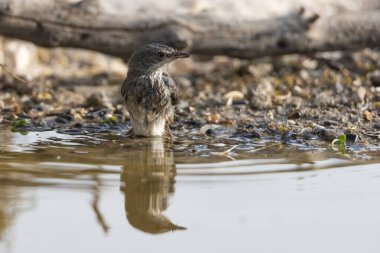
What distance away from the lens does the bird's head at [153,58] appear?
327 inches

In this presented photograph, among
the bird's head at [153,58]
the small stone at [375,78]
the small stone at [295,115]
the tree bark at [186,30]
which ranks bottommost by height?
the small stone at [295,115]

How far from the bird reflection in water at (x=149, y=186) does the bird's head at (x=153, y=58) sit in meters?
1.07

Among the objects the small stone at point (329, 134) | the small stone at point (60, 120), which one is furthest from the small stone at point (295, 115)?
the small stone at point (60, 120)

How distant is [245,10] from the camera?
9.86 m

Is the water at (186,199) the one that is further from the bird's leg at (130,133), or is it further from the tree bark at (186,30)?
the tree bark at (186,30)

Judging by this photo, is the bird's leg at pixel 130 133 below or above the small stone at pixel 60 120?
below

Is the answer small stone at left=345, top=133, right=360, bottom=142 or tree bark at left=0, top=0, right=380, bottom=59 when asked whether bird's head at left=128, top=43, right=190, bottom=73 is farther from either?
small stone at left=345, top=133, right=360, bottom=142

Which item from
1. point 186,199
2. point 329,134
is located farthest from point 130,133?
point 186,199

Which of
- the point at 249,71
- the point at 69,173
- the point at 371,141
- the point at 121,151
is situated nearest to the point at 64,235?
the point at 69,173

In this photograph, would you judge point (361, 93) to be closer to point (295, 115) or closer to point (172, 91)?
point (295, 115)

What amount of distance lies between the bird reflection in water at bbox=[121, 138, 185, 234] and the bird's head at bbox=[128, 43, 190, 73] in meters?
1.07

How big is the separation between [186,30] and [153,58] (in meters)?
1.26

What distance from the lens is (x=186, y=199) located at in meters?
5.35

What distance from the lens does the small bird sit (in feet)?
26.3
